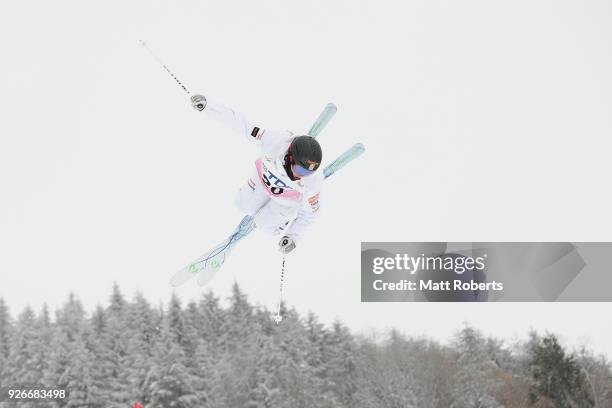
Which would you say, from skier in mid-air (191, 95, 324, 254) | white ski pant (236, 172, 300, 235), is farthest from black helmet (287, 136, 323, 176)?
white ski pant (236, 172, 300, 235)

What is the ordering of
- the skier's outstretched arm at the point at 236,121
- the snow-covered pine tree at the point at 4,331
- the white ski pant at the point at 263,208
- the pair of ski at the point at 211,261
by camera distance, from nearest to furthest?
the skier's outstretched arm at the point at 236,121 → the white ski pant at the point at 263,208 → the pair of ski at the point at 211,261 → the snow-covered pine tree at the point at 4,331

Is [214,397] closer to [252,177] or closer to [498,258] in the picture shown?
[498,258]

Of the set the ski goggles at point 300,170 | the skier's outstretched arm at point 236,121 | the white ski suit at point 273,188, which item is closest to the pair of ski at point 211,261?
the white ski suit at point 273,188

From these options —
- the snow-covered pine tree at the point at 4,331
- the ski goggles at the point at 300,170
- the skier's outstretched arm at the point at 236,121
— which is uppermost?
the snow-covered pine tree at the point at 4,331

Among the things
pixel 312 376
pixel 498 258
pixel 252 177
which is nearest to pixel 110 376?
pixel 312 376

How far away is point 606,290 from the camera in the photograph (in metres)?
26.1

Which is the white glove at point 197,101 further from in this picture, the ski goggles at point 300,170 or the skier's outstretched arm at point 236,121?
the ski goggles at point 300,170

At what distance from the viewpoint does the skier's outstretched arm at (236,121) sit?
827 centimetres

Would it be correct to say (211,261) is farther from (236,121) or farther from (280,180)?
(236,121)

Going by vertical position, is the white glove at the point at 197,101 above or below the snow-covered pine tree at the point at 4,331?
below

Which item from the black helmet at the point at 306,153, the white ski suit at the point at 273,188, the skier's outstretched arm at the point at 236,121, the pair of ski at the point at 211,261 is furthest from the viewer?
the pair of ski at the point at 211,261

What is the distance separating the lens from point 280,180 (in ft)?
29.0

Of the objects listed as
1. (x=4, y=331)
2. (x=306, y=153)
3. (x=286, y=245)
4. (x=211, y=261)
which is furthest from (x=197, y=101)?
(x=4, y=331)

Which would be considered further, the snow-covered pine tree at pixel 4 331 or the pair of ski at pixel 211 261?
the snow-covered pine tree at pixel 4 331
